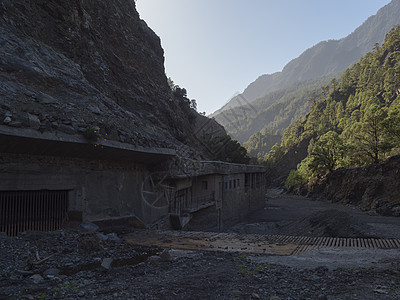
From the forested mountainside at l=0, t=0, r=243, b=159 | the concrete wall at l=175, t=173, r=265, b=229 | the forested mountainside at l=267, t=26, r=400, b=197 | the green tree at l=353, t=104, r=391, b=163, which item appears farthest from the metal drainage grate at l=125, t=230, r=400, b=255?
the green tree at l=353, t=104, r=391, b=163

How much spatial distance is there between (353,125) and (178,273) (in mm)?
57986

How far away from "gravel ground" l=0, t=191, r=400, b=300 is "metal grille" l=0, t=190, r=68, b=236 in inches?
40.1

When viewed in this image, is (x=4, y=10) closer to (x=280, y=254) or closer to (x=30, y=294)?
(x=30, y=294)

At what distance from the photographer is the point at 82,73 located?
1535cm

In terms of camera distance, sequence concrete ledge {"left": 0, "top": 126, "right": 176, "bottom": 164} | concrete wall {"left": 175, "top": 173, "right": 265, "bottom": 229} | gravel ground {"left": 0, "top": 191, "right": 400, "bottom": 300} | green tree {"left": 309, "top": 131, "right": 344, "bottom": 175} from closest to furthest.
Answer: gravel ground {"left": 0, "top": 191, "right": 400, "bottom": 300} → concrete ledge {"left": 0, "top": 126, "right": 176, "bottom": 164} → concrete wall {"left": 175, "top": 173, "right": 265, "bottom": 229} → green tree {"left": 309, "top": 131, "right": 344, "bottom": 175}

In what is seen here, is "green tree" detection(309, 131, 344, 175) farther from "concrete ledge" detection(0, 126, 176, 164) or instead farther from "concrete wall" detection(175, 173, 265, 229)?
"concrete ledge" detection(0, 126, 176, 164)

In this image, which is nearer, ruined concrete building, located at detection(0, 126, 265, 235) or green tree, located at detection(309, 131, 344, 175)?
ruined concrete building, located at detection(0, 126, 265, 235)

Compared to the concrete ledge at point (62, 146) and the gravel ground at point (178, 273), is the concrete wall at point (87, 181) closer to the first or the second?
the concrete ledge at point (62, 146)

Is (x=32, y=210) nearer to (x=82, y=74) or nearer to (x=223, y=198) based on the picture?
(x=82, y=74)

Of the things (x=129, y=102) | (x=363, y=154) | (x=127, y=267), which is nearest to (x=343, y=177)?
(x=363, y=154)

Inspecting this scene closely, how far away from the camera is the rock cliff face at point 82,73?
8.44 m

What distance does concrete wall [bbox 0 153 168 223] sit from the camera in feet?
25.7

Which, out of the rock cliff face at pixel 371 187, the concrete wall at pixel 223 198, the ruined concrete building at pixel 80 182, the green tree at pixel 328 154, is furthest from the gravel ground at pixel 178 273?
the green tree at pixel 328 154

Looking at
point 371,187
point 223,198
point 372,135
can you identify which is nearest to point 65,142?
point 223,198
